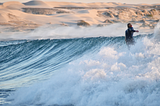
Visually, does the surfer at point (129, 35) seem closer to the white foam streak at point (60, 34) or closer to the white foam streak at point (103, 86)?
the white foam streak at point (103, 86)

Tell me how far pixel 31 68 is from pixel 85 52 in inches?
117

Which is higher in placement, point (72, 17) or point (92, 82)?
point (72, 17)

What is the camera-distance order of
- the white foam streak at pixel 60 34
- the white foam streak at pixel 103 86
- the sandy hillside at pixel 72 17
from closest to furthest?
the white foam streak at pixel 103 86
the white foam streak at pixel 60 34
the sandy hillside at pixel 72 17

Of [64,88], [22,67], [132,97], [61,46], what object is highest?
[61,46]

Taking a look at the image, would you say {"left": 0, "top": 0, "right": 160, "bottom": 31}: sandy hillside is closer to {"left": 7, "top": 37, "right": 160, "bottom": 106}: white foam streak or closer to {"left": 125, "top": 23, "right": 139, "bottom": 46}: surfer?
{"left": 125, "top": 23, "right": 139, "bottom": 46}: surfer

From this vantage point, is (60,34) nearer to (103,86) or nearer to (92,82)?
(92,82)

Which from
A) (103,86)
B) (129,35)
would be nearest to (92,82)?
(103,86)

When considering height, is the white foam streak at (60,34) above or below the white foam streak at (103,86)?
above

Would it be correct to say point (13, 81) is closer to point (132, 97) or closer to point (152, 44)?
point (132, 97)

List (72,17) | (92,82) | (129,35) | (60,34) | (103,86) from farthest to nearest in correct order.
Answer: (72,17), (60,34), (129,35), (92,82), (103,86)

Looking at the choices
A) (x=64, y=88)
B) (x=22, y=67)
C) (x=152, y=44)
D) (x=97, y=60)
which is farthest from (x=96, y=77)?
(x=22, y=67)

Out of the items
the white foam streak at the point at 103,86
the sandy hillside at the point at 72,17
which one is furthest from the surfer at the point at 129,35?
the sandy hillside at the point at 72,17

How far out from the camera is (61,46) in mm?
12883

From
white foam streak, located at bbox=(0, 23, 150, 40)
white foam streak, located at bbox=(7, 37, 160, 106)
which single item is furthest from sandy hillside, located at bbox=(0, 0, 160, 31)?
white foam streak, located at bbox=(7, 37, 160, 106)
